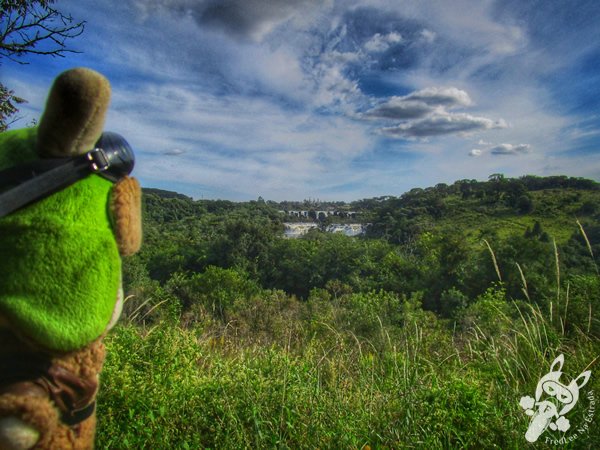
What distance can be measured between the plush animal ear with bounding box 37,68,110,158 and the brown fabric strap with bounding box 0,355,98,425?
0.54 meters

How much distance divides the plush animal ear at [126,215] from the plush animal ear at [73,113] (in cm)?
14

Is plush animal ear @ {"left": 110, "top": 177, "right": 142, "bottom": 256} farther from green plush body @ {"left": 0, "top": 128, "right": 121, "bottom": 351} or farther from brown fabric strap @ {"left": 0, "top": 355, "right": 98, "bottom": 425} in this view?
brown fabric strap @ {"left": 0, "top": 355, "right": 98, "bottom": 425}

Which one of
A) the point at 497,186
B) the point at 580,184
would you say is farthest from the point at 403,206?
the point at 580,184

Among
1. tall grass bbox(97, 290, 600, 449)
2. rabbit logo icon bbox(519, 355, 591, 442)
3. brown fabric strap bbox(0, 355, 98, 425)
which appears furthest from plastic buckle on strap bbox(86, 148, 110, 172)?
rabbit logo icon bbox(519, 355, 591, 442)

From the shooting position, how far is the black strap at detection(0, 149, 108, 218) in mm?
865

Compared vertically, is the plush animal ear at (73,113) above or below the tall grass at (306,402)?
above

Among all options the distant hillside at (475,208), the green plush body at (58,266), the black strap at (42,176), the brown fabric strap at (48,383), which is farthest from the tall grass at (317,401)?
the distant hillside at (475,208)

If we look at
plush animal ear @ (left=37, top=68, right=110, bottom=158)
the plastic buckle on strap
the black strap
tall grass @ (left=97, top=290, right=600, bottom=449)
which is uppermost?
plush animal ear @ (left=37, top=68, right=110, bottom=158)

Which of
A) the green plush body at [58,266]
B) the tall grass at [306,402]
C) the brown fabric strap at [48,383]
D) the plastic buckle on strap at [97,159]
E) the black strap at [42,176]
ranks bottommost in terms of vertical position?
the tall grass at [306,402]

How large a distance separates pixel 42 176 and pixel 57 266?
22cm

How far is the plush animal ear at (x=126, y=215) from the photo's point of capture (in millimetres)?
1015

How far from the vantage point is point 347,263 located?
3441 centimetres

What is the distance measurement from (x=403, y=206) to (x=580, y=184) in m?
28.2

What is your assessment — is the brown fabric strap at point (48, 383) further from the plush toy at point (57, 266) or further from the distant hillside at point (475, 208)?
the distant hillside at point (475, 208)
